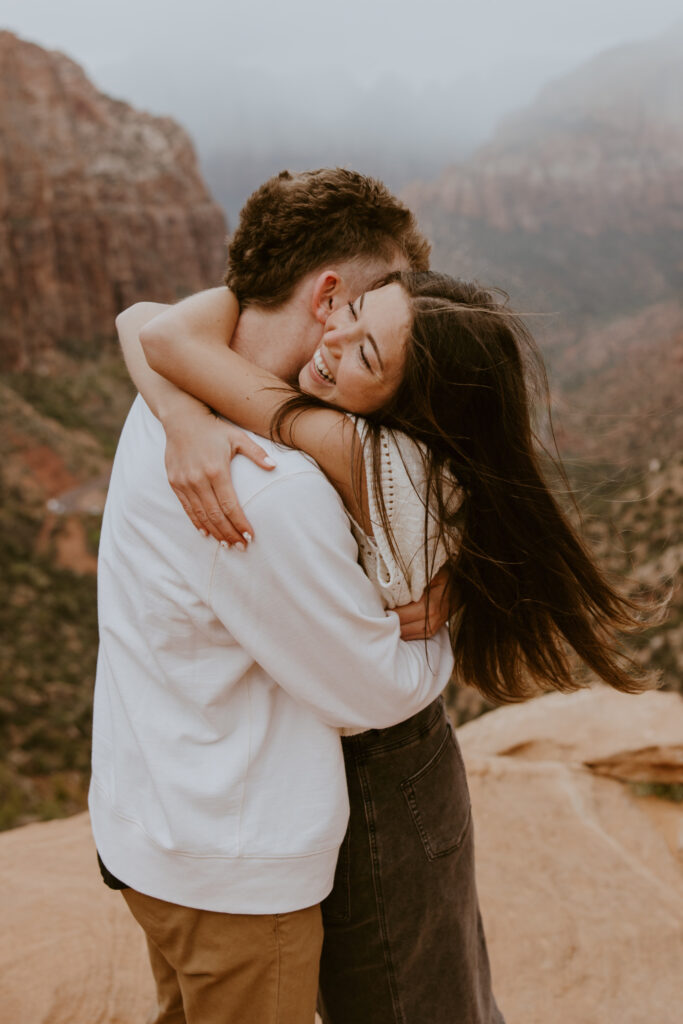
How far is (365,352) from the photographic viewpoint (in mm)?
1395

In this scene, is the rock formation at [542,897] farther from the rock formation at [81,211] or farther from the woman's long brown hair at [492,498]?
the rock formation at [81,211]

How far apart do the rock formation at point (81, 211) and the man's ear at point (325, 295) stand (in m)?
37.8

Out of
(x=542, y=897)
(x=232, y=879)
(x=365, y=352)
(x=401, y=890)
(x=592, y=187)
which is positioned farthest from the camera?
(x=592, y=187)

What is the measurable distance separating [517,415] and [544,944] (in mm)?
2649

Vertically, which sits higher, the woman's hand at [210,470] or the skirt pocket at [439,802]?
the woman's hand at [210,470]

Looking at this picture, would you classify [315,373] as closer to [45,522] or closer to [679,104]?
[45,522]

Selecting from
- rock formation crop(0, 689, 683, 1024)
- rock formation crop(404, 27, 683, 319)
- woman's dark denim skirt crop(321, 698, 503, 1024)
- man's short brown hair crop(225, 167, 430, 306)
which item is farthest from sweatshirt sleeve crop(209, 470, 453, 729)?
rock formation crop(404, 27, 683, 319)

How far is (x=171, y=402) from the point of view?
1.47 metres

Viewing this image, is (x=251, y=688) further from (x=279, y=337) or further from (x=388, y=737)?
(x=279, y=337)

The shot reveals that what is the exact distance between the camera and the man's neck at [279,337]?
1548mm

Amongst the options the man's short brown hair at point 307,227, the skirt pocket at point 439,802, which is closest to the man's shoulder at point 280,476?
the man's short brown hair at point 307,227

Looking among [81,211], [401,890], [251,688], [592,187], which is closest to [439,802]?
[401,890]

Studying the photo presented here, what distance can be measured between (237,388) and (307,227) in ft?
1.22

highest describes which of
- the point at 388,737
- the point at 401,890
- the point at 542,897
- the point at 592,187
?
the point at 592,187
